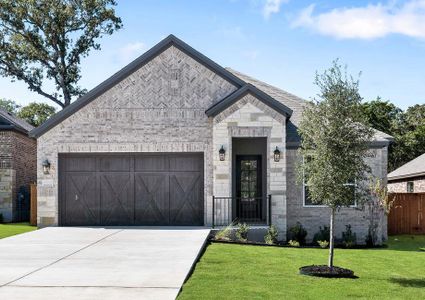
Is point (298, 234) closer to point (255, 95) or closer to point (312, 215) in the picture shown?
point (312, 215)

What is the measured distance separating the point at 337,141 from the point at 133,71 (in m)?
9.82

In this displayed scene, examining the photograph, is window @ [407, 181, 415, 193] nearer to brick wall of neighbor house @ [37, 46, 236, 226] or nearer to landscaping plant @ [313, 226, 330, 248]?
landscaping plant @ [313, 226, 330, 248]

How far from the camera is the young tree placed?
1159 centimetres

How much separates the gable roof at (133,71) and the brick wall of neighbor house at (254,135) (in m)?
1.10

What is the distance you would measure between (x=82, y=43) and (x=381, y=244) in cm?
2451

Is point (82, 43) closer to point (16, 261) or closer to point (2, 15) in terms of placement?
point (2, 15)

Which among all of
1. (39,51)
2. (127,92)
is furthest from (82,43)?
(127,92)

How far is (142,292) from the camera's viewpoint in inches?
354

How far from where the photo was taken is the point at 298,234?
61.9ft

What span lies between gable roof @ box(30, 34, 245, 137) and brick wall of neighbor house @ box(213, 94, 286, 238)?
3.62ft

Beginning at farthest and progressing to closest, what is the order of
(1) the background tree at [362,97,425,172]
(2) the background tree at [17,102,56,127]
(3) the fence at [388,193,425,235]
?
(2) the background tree at [17,102,56,127]
(1) the background tree at [362,97,425,172]
(3) the fence at [388,193,425,235]

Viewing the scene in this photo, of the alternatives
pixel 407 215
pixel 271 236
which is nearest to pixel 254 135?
pixel 271 236

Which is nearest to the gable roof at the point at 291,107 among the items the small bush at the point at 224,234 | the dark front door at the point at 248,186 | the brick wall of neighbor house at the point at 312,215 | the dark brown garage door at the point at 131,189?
the brick wall of neighbor house at the point at 312,215

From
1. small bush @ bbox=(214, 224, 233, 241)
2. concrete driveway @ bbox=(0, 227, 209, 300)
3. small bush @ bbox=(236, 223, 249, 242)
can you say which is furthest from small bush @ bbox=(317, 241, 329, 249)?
concrete driveway @ bbox=(0, 227, 209, 300)
